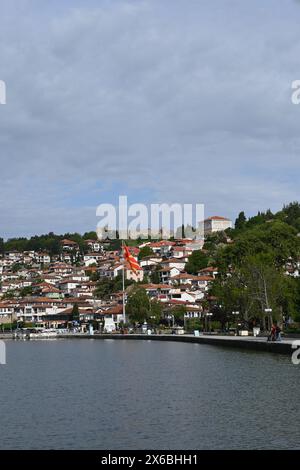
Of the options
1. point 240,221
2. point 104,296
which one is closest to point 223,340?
point 104,296

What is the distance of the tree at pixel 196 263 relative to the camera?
6102 inches

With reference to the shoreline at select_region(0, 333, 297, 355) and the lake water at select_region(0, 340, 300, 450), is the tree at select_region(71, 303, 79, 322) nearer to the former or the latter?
the shoreline at select_region(0, 333, 297, 355)

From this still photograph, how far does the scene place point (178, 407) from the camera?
2711cm

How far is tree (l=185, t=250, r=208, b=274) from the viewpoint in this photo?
509 feet

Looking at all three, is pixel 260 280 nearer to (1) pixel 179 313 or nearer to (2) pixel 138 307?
(2) pixel 138 307

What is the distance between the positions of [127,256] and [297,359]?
53.1 meters

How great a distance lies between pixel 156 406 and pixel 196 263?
424 feet

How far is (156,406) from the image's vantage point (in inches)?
1083

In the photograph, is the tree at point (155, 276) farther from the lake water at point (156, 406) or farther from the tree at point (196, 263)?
the lake water at point (156, 406)

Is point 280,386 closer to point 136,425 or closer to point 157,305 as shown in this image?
point 136,425

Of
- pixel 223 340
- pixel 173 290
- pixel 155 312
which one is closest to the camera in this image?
pixel 223 340

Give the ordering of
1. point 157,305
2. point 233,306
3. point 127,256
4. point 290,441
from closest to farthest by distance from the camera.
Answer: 1. point 290,441
2. point 233,306
3. point 127,256
4. point 157,305

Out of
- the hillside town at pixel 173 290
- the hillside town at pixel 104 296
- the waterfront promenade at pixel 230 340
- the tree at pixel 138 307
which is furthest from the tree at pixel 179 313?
the waterfront promenade at pixel 230 340
